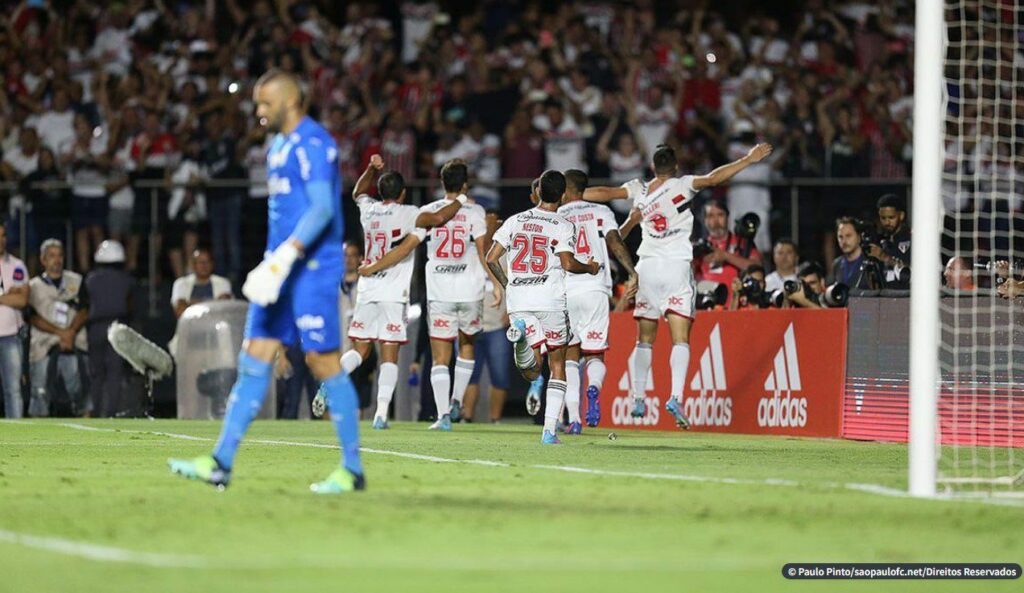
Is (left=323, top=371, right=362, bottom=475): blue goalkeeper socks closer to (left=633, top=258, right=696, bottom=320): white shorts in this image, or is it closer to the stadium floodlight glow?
the stadium floodlight glow

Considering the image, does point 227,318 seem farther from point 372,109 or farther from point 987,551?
point 987,551

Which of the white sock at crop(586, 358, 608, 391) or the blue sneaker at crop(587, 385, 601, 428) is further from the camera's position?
the white sock at crop(586, 358, 608, 391)

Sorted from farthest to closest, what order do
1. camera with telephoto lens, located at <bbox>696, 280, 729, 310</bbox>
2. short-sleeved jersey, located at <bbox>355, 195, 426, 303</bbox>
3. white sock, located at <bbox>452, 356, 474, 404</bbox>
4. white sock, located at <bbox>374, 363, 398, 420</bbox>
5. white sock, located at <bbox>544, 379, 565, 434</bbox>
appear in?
camera with telephoto lens, located at <bbox>696, 280, 729, 310</bbox>, white sock, located at <bbox>452, 356, 474, 404</bbox>, short-sleeved jersey, located at <bbox>355, 195, 426, 303</bbox>, white sock, located at <bbox>374, 363, 398, 420</bbox>, white sock, located at <bbox>544, 379, 565, 434</bbox>

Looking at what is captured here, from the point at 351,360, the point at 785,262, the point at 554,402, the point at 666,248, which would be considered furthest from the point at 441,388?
the point at 785,262

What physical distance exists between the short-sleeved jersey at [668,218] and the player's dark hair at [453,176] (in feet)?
5.84

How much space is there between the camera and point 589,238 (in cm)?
1733

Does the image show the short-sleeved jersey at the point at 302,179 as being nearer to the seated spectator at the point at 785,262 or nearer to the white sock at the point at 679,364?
the white sock at the point at 679,364

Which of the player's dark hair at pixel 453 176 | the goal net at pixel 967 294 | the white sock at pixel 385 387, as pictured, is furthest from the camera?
the white sock at pixel 385 387

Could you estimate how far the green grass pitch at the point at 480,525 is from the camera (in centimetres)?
670

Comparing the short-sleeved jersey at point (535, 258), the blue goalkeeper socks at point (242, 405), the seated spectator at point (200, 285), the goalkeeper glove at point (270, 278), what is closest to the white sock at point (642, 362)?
the short-sleeved jersey at point (535, 258)

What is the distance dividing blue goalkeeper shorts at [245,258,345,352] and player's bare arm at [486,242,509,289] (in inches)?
261

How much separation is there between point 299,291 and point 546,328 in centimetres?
654

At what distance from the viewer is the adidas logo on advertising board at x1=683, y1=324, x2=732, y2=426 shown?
740 inches

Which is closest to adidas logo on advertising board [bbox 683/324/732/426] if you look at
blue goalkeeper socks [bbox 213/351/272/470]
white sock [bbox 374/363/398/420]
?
white sock [bbox 374/363/398/420]
